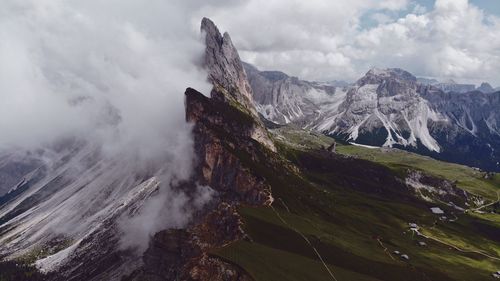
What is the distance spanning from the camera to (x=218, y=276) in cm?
19962

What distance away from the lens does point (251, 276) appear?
649 feet

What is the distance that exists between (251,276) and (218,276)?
1377 cm
